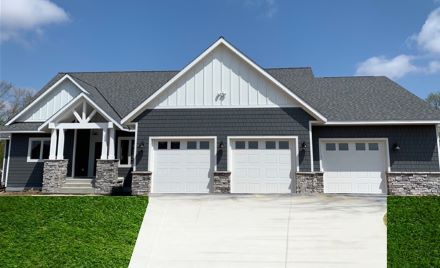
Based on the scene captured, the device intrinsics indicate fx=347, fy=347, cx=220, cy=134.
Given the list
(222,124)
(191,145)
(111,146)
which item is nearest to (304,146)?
(222,124)

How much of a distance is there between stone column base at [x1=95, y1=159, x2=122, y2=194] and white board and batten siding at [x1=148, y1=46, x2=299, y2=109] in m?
3.68

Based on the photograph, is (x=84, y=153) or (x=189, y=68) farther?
(x=84, y=153)

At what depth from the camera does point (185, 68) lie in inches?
602

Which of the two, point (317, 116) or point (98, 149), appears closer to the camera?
point (317, 116)

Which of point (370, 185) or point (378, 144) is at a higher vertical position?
point (378, 144)

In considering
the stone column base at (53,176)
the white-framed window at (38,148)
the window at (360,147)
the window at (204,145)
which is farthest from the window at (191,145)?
the white-framed window at (38,148)

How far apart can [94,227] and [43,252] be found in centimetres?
164

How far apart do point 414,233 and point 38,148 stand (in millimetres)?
18394

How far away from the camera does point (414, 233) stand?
892 centimetres

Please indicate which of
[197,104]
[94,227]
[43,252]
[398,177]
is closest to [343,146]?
[398,177]

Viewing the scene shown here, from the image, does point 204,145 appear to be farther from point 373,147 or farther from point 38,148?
point 38,148

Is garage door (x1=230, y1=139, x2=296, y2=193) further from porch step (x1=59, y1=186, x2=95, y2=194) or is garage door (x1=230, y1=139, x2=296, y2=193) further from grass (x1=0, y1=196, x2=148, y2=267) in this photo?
porch step (x1=59, y1=186, x2=95, y2=194)

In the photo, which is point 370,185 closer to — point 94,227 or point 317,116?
point 317,116

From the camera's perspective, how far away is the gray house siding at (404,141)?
15.6m
